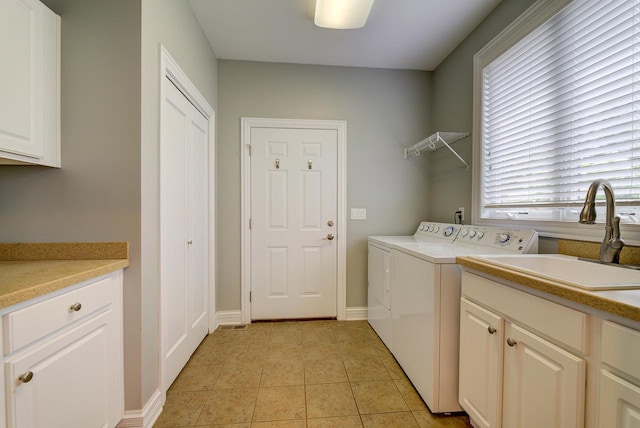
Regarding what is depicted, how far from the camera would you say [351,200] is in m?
2.65

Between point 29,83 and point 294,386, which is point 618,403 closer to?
point 294,386

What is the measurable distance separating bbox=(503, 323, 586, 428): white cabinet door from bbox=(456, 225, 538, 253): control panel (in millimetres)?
654

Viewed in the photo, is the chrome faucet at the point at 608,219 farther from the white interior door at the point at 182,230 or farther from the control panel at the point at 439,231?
the white interior door at the point at 182,230

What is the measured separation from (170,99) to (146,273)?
107 centimetres

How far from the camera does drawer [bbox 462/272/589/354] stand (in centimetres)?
77

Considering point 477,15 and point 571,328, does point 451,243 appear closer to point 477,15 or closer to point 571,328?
point 571,328

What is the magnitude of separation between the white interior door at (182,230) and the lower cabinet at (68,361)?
0.96ft

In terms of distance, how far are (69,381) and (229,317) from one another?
1608 mm

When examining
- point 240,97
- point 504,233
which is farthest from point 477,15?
point 240,97

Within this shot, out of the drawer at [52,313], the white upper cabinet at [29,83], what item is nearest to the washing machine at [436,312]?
the drawer at [52,313]

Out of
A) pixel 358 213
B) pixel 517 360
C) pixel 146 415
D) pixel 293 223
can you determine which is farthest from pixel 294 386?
pixel 358 213

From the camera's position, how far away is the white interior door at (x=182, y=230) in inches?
61.3

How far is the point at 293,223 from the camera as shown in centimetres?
259

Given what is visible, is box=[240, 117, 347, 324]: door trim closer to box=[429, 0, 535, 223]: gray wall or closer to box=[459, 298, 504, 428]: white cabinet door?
box=[429, 0, 535, 223]: gray wall
